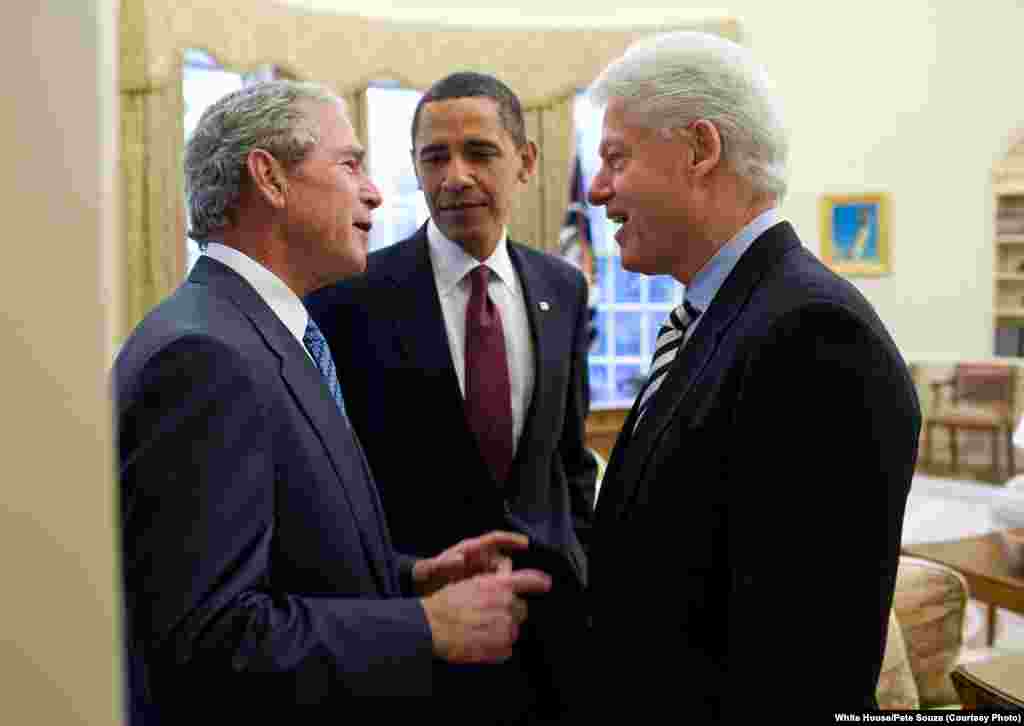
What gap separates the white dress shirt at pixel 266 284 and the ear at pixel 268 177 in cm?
12

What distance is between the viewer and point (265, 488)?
136 centimetres

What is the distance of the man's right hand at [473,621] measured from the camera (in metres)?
1.46

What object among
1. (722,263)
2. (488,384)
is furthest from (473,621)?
(488,384)

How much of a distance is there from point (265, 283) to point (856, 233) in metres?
8.24

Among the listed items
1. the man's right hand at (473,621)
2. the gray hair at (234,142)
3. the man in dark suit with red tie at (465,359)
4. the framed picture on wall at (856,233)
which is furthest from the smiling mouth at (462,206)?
the framed picture on wall at (856,233)

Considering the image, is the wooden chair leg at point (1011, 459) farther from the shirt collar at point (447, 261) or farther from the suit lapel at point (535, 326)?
the shirt collar at point (447, 261)

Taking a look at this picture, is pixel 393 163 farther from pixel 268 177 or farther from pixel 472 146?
pixel 268 177

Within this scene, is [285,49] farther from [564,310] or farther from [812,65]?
[564,310]

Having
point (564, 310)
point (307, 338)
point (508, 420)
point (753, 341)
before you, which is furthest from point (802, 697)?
point (564, 310)

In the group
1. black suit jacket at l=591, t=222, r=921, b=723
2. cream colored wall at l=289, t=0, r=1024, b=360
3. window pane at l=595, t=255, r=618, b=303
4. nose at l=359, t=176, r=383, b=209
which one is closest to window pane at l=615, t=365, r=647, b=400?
window pane at l=595, t=255, r=618, b=303

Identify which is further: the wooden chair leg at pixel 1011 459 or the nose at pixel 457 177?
the wooden chair leg at pixel 1011 459

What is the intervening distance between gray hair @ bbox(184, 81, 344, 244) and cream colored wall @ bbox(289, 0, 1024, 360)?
728 centimetres

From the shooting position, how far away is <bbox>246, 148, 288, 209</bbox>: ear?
5.53ft

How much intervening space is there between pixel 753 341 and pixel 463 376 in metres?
1.18
